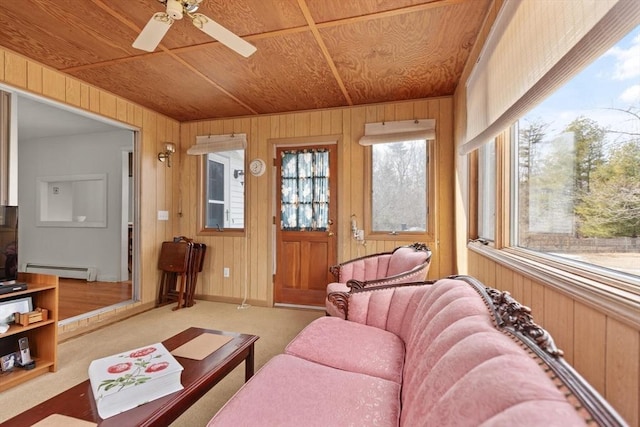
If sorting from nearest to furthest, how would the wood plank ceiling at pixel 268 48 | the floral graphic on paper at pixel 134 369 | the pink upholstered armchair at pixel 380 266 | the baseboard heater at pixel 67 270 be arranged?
the floral graphic on paper at pixel 134 369, the wood plank ceiling at pixel 268 48, the pink upholstered armchair at pixel 380 266, the baseboard heater at pixel 67 270

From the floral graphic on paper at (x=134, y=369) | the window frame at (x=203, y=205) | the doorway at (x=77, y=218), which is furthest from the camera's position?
the doorway at (x=77, y=218)

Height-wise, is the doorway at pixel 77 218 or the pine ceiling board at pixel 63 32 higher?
the pine ceiling board at pixel 63 32

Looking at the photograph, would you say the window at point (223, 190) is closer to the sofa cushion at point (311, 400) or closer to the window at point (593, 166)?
the sofa cushion at point (311, 400)

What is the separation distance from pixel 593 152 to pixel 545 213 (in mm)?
481

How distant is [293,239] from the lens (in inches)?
156

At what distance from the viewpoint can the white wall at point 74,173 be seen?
Result: 16.1 ft

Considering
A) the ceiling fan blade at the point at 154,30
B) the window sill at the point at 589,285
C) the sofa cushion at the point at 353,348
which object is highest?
the ceiling fan blade at the point at 154,30

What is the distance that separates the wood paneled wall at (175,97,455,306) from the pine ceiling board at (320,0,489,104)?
39cm

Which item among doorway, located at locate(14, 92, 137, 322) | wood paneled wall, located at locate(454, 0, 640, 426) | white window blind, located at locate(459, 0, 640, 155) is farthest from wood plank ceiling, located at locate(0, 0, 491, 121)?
doorway, located at locate(14, 92, 137, 322)

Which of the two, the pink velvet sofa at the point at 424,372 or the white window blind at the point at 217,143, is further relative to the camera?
the white window blind at the point at 217,143

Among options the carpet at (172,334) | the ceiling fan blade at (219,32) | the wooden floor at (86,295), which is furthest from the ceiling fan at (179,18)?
the wooden floor at (86,295)

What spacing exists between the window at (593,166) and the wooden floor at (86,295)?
4244 millimetres

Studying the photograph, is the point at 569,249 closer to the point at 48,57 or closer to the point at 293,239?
the point at 293,239

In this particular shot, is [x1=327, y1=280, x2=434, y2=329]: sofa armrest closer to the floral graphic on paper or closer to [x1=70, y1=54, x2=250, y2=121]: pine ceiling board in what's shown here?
the floral graphic on paper
